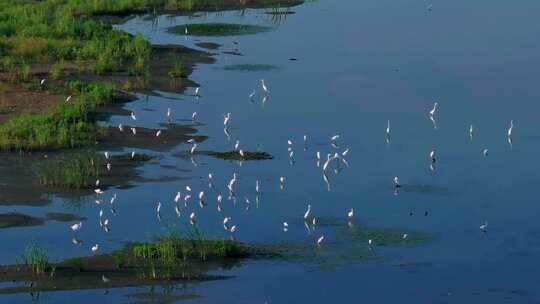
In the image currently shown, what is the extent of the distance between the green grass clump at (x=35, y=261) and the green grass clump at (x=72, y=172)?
3153 millimetres

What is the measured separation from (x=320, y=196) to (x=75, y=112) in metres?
5.43

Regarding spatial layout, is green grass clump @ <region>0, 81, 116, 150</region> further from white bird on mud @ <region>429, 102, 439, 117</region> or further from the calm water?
white bird on mud @ <region>429, 102, 439, 117</region>

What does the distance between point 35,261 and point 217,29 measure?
1559 cm

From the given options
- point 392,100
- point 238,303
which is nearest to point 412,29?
point 392,100

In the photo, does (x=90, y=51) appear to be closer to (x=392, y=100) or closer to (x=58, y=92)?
(x=58, y=92)

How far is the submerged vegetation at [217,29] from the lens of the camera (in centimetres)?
2962

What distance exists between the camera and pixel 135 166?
1948 centimetres

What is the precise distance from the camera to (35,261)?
1497 centimetres

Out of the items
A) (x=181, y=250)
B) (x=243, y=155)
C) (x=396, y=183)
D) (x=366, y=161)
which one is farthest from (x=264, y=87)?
(x=181, y=250)

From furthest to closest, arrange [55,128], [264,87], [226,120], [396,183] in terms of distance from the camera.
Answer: [264,87] < [226,120] < [55,128] < [396,183]

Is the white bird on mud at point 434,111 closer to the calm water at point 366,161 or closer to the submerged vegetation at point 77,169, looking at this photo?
the calm water at point 366,161

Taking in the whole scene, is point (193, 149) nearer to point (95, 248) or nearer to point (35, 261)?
point (95, 248)

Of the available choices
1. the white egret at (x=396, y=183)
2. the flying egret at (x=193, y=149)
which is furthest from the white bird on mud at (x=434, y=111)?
the flying egret at (x=193, y=149)

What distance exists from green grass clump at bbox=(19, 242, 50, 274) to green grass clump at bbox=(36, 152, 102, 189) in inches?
124
